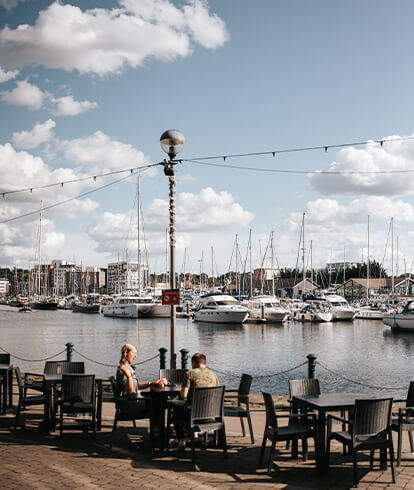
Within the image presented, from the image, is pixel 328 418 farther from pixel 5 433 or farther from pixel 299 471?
pixel 5 433

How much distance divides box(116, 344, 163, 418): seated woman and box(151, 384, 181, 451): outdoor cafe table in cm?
25

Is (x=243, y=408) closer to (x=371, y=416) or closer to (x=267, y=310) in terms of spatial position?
(x=371, y=416)

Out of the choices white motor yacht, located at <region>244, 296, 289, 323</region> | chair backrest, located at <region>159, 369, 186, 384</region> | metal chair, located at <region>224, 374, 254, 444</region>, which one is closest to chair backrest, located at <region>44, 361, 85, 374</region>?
chair backrest, located at <region>159, 369, 186, 384</region>

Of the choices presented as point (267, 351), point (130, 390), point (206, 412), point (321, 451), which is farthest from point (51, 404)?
point (267, 351)

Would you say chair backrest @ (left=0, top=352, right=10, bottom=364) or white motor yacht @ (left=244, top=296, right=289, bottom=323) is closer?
chair backrest @ (left=0, top=352, right=10, bottom=364)

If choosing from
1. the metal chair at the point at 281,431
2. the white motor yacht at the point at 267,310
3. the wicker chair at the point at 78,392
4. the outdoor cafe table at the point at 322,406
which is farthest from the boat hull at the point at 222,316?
the metal chair at the point at 281,431

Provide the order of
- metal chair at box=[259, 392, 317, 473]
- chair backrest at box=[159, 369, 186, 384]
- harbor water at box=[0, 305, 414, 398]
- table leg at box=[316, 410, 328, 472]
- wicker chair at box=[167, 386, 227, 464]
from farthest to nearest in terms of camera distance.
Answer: harbor water at box=[0, 305, 414, 398] → chair backrest at box=[159, 369, 186, 384] → wicker chair at box=[167, 386, 227, 464] → metal chair at box=[259, 392, 317, 473] → table leg at box=[316, 410, 328, 472]

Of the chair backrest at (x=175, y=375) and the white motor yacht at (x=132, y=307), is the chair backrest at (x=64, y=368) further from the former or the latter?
the white motor yacht at (x=132, y=307)

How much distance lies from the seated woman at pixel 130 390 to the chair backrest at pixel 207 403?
111cm

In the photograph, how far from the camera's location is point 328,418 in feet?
22.4

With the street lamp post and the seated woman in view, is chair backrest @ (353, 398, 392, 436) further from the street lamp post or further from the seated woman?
the street lamp post

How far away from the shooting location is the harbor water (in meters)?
24.3

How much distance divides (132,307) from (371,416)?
2915 inches

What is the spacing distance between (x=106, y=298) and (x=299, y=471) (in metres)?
121
